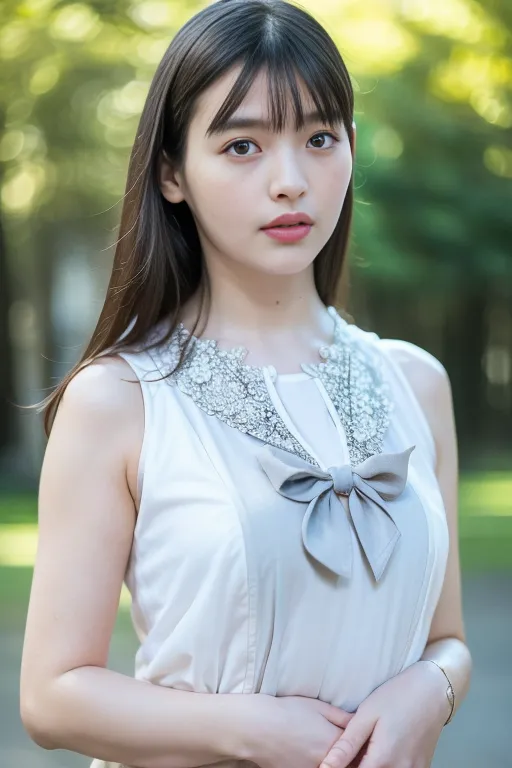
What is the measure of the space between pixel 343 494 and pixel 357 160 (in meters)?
8.41

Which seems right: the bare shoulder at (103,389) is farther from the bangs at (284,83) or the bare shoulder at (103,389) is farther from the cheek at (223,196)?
the bangs at (284,83)

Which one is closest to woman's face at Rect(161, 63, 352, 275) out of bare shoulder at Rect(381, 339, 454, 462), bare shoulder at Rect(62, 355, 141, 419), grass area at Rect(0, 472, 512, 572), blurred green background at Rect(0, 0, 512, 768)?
bare shoulder at Rect(62, 355, 141, 419)

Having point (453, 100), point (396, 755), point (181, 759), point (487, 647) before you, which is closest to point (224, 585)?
point (181, 759)

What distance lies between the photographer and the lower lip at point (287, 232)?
5.40 feet

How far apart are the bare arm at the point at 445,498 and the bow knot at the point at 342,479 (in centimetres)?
28

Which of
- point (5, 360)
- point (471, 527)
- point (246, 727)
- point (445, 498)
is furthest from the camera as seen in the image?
point (5, 360)

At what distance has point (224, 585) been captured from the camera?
1.53 m

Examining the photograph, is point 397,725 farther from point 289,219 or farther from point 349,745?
point 289,219

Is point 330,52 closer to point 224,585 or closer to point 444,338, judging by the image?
point 224,585

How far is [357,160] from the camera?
9.74 metres

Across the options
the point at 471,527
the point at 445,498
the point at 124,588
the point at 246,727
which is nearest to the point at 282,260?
the point at 445,498

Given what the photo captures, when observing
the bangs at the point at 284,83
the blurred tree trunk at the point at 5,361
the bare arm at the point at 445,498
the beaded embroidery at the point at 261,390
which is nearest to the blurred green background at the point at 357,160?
the blurred tree trunk at the point at 5,361

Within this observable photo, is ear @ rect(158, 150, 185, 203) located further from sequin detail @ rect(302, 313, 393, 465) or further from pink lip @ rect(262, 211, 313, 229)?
sequin detail @ rect(302, 313, 393, 465)

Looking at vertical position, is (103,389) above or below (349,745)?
above
